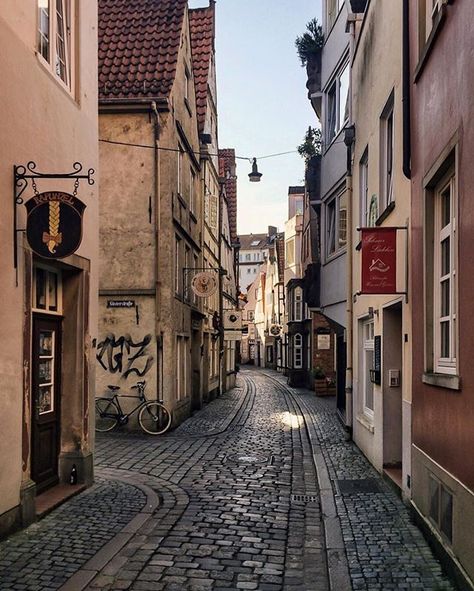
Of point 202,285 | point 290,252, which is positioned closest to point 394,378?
point 202,285

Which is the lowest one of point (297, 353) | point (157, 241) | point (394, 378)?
point (297, 353)

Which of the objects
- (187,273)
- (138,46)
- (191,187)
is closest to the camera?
(138,46)

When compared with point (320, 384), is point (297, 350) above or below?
above

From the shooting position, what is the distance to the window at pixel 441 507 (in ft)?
18.7

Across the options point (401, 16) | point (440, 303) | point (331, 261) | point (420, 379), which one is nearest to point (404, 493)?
point (420, 379)

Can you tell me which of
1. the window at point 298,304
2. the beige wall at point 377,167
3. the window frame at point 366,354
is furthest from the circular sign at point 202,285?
the window at point 298,304

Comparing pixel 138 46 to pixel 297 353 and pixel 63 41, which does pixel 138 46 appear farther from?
pixel 297 353

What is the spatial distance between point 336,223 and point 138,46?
270 inches

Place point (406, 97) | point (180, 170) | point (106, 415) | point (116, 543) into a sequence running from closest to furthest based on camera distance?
point (116, 543) < point (406, 97) < point (106, 415) < point (180, 170)

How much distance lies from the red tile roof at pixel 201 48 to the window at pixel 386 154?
42.9ft

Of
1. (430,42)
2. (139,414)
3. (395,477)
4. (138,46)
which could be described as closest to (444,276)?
(430,42)

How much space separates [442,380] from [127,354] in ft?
35.3

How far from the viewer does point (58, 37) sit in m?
8.65

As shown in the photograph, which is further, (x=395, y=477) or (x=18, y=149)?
(x=395, y=477)
